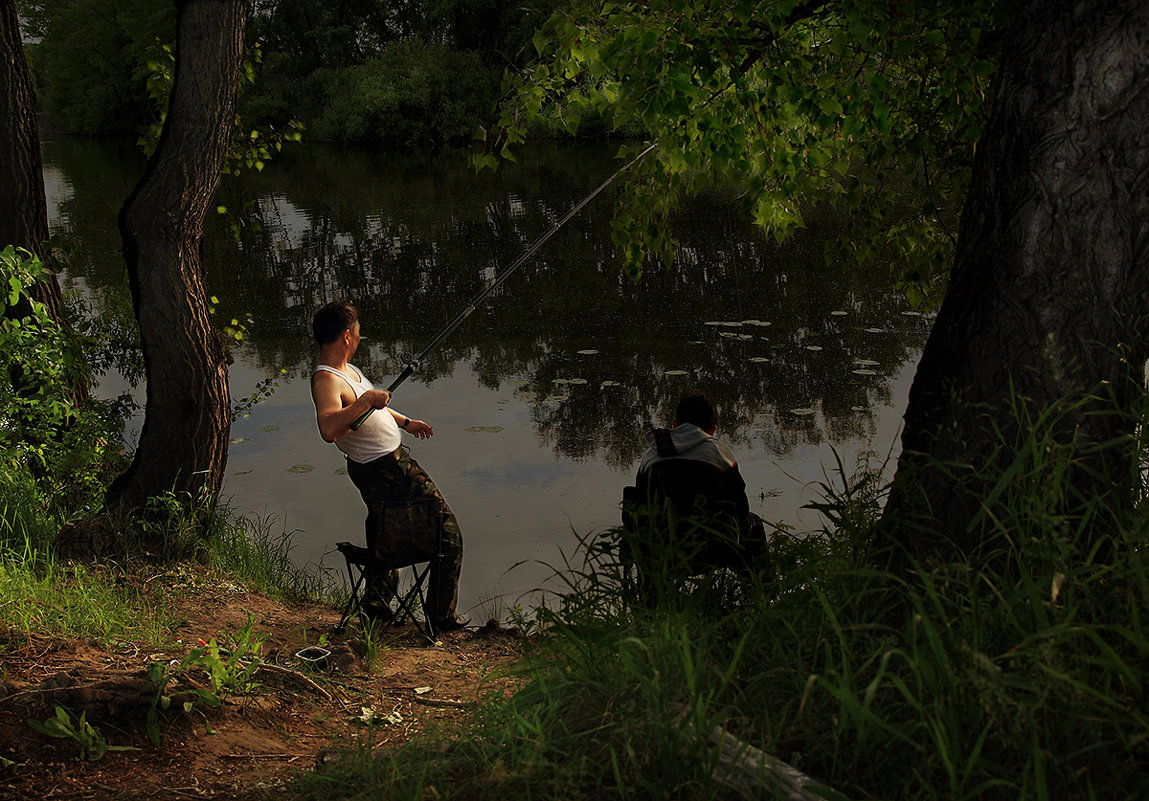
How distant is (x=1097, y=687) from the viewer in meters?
2.03

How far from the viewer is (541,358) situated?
10.2 meters

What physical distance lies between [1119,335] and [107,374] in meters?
9.77

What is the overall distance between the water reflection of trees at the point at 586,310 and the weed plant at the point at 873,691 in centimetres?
497

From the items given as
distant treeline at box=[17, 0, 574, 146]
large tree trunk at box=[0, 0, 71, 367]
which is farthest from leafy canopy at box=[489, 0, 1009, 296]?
distant treeline at box=[17, 0, 574, 146]

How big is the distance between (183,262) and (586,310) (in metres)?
7.11

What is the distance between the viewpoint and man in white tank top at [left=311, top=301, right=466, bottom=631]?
4191 millimetres

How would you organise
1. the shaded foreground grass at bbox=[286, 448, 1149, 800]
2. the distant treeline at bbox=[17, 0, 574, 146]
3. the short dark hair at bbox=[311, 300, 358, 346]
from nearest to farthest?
the shaded foreground grass at bbox=[286, 448, 1149, 800] → the short dark hair at bbox=[311, 300, 358, 346] → the distant treeline at bbox=[17, 0, 574, 146]

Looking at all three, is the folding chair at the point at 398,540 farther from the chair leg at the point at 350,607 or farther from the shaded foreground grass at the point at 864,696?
the shaded foreground grass at the point at 864,696

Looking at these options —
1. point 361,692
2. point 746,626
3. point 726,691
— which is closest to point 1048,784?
point 726,691

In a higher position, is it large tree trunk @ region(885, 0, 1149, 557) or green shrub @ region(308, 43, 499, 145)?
green shrub @ region(308, 43, 499, 145)

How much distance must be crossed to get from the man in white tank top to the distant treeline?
90.6 ft

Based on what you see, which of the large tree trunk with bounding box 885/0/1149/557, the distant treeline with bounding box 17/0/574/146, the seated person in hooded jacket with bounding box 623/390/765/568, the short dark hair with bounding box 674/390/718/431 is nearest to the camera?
the large tree trunk with bounding box 885/0/1149/557

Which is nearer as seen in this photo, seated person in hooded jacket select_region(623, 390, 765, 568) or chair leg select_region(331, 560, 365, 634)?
seated person in hooded jacket select_region(623, 390, 765, 568)

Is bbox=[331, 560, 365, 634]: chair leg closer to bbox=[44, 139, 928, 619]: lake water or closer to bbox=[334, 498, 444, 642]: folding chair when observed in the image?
bbox=[334, 498, 444, 642]: folding chair
